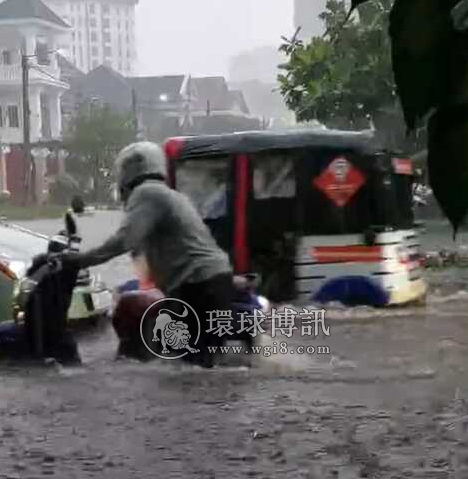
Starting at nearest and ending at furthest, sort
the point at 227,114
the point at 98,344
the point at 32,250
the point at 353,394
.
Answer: the point at 353,394 → the point at 98,344 → the point at 32,250 → the point at 227,114

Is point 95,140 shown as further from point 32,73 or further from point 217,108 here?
point 217,108

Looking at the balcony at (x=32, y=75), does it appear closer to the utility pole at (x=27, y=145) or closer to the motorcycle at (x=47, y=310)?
the utility pole at (x=27, y=145)

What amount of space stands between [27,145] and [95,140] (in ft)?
6.45

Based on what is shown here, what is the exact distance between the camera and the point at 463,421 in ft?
14.0

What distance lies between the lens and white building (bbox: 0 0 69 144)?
41.7 ft

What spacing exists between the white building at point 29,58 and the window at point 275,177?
4.93 meters

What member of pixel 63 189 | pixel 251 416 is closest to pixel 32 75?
pixel 63 189

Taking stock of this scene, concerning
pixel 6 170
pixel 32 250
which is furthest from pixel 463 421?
pixel 6 170

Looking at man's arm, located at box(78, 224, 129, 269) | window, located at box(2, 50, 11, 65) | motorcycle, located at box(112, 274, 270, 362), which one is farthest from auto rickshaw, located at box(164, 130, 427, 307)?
window, located at box(2, 50, 11, 65)

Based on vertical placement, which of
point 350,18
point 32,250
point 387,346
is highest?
point 350,18

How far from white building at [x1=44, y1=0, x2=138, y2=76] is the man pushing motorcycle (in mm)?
7685

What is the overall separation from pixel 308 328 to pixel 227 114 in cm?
638

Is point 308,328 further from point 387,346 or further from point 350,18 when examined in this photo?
point 350,18

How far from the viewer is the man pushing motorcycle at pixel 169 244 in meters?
4.96
